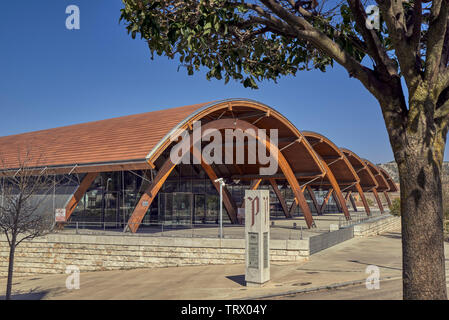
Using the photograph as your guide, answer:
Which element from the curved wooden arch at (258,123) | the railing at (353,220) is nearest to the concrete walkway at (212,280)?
the curved wooden arch at (258,123)

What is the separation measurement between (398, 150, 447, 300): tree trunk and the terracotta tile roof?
1695cm

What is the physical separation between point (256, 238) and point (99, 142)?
1644 cm

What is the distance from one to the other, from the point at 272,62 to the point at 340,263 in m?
11.1

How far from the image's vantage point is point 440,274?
259 inches

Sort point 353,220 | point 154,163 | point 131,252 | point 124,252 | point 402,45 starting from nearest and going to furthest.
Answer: point 402,45 → point 131,252 → point 124,252 → point 154,163 → point 353,220

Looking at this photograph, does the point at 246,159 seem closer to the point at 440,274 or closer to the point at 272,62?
the point at 272,62

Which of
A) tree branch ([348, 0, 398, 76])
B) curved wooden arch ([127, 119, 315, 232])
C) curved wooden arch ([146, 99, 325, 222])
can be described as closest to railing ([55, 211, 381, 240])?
curved wooden arch ([127, 119, 315, 232])

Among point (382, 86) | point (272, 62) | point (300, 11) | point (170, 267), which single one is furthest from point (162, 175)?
point (382, 86)

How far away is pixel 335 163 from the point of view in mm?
43969

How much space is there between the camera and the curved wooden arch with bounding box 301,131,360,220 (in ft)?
124

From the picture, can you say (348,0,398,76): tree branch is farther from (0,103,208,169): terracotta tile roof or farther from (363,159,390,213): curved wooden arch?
(363,159,390,213): curved wooden arch

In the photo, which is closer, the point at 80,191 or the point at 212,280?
the point at 212,280

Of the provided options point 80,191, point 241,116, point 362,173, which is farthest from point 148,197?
point 362,173

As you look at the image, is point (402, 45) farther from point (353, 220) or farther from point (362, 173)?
point (362, 173)
